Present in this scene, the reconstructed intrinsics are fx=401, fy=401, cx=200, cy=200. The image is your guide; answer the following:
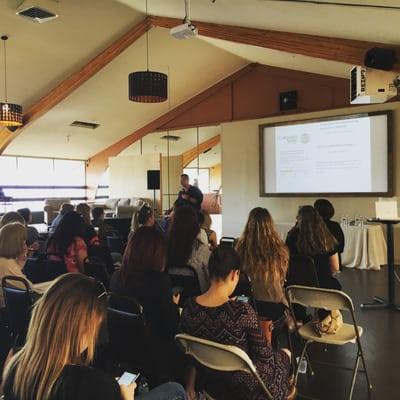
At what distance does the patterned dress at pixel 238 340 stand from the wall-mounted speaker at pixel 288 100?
7136 mm

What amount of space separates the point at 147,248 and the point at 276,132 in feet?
21.5

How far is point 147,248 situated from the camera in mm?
2277

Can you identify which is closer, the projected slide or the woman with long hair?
the woman with long hair

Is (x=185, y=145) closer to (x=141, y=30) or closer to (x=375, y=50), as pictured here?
(x=141, y=30)

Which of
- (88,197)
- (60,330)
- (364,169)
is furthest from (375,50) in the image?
(88,197)

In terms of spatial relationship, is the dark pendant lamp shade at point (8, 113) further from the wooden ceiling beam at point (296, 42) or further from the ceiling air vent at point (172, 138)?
the ceiling air vent at point (172, 138)

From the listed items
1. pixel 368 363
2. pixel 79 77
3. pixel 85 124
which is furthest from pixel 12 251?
pixel 85 124

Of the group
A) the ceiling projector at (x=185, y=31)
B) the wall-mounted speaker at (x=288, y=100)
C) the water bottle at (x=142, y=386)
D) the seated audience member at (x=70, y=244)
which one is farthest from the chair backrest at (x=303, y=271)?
the wall-mounted speaker at (x=288, y=100)

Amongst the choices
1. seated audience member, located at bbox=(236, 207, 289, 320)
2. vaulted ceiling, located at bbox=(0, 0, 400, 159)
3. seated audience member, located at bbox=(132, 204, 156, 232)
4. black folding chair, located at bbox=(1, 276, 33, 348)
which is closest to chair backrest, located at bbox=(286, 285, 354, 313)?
seated audience member, located at bbox=(236, 207, 289, 320)

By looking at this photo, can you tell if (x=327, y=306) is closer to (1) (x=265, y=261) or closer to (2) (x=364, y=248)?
(1) (x=265, y=261)

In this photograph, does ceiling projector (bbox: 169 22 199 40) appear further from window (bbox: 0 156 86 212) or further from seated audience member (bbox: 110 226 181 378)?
window (bbox: 0 156 86 212)

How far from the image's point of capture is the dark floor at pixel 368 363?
8.57 ft

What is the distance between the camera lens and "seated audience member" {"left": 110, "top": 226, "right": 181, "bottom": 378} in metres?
2.21

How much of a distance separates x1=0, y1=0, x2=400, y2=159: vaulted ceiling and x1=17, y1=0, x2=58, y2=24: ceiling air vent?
0.76 m
